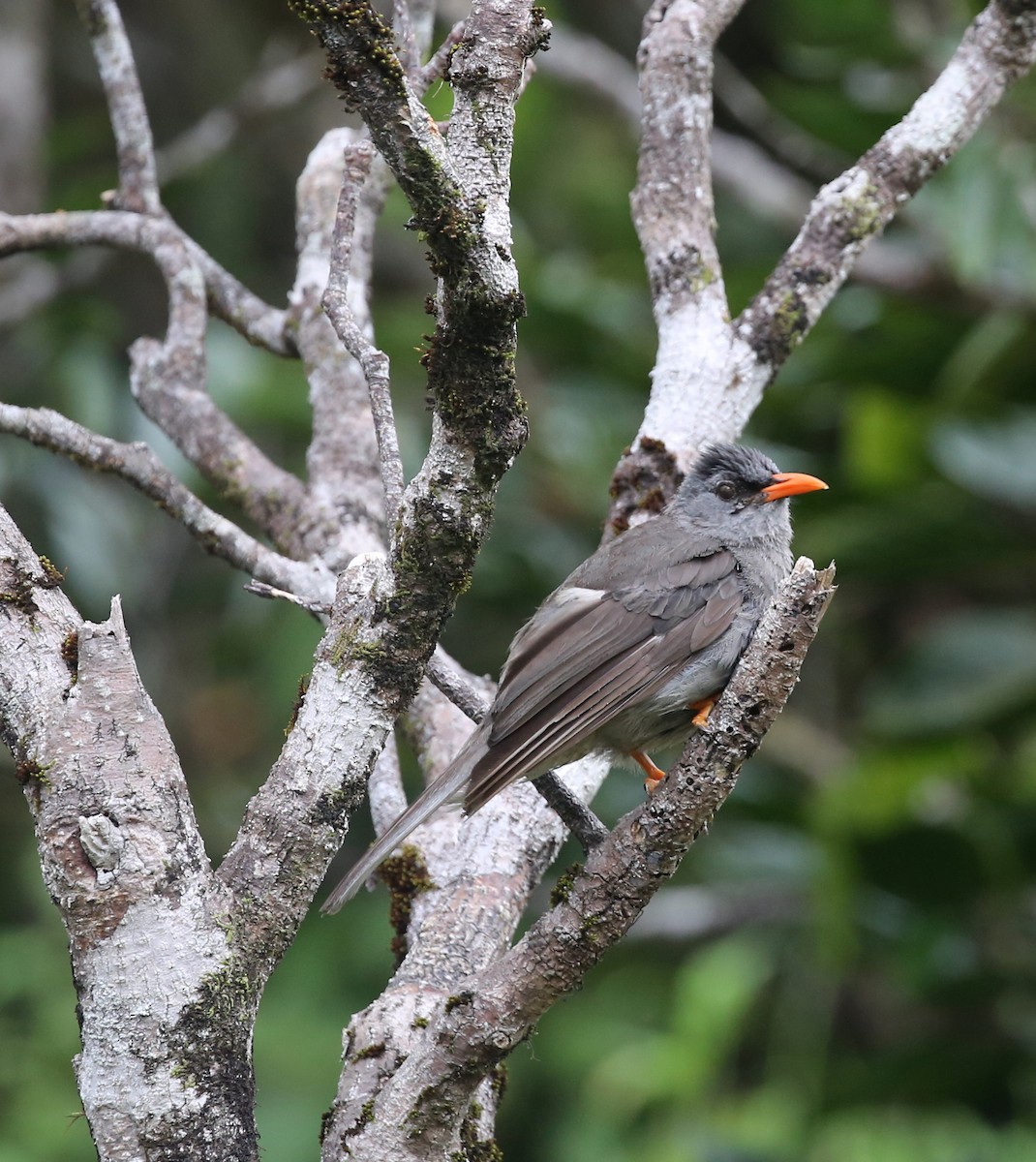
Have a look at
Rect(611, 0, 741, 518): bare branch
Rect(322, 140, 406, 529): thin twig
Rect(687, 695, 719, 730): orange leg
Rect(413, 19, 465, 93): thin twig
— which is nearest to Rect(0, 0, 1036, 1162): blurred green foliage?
Rect(611, 0, 741, 518): bare branch

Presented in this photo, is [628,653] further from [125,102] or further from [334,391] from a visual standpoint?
[125,102]

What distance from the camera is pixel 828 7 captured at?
5.85 m

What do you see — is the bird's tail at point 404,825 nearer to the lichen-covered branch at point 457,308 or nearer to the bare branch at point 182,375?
the lichen-covered branch at point 457,308

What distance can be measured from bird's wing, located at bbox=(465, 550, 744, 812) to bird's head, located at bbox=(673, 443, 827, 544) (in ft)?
0.76

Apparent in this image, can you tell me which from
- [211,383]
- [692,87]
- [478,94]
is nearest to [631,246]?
[211,383]

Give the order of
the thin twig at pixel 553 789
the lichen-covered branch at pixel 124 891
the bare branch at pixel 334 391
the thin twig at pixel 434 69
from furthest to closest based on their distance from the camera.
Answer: the bare branch at pixel 334 391
the thin twig at pixel 434 69
the thin twig at pixel 553 789
the lichen-covered branch at pixel 124 891

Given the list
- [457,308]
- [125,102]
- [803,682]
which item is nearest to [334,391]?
[125,102]

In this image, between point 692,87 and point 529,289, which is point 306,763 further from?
point 529,289

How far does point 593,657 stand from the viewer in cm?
330

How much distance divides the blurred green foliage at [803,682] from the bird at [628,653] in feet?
5.53

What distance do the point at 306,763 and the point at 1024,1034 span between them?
410 cm

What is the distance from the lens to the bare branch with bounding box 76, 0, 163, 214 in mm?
4203

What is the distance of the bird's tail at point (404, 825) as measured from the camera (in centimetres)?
272

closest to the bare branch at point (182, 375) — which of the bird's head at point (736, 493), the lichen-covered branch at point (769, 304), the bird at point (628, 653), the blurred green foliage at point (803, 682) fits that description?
the bird at point (628, 653)
